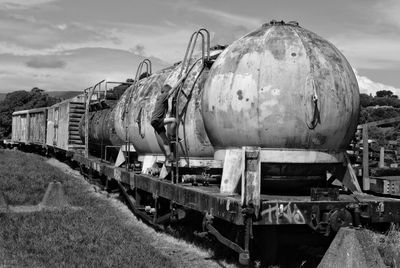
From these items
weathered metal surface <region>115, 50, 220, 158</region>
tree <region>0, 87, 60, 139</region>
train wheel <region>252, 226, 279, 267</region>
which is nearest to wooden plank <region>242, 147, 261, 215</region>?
train wheel <region>252, 226, 279, 267</region>

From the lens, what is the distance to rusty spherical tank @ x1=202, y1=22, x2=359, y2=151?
6598 millimetres

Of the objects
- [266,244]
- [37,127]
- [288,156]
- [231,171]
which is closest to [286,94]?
[288,156]

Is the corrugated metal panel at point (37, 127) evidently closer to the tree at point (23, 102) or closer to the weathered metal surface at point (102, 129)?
the weathered metal surface at point (102, 129)

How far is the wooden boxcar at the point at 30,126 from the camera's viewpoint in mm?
29875

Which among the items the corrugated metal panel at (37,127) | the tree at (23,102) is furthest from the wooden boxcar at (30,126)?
the tree at (23,102)

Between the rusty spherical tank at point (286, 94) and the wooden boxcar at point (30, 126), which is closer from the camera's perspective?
the rusty spherical tank at point (286, 94)

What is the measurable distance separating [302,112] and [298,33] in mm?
1138

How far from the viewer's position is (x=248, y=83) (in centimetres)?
676

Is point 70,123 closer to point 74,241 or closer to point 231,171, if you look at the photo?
point 74,241

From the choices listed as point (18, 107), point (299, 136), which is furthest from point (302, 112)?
point (18, 107)

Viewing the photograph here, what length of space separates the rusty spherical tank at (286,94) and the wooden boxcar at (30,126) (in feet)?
76.7

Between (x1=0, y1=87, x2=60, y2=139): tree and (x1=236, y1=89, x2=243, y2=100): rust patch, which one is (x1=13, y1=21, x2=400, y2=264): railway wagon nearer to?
(x1=236, y1=89, x2=243, y2=100): rust patch

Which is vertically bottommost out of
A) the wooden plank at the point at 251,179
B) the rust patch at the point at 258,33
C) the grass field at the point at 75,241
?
the grass field at the point at 75,241

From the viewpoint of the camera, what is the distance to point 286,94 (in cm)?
659
